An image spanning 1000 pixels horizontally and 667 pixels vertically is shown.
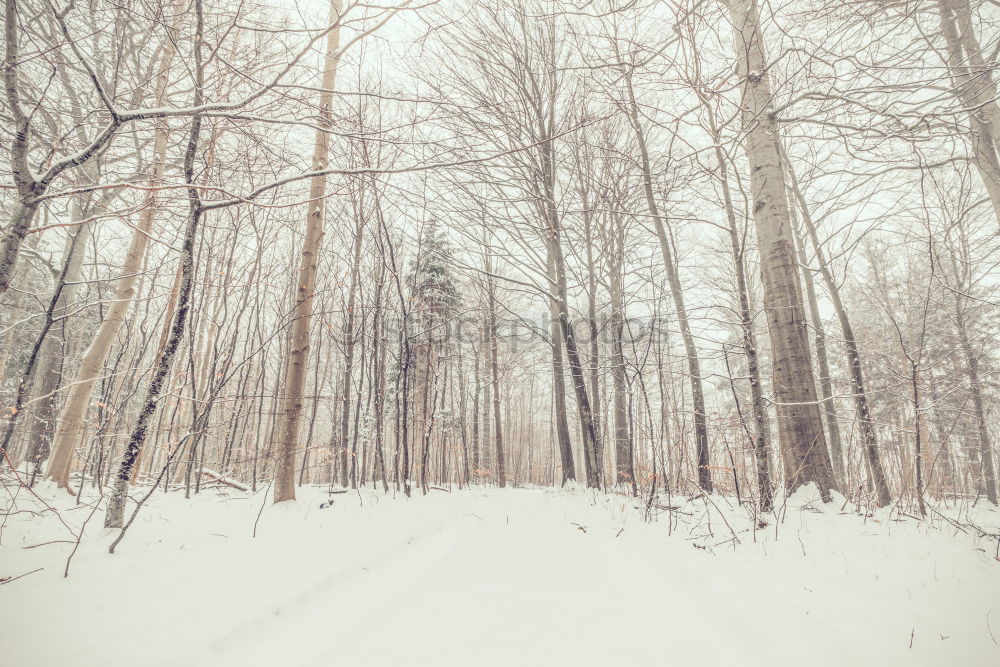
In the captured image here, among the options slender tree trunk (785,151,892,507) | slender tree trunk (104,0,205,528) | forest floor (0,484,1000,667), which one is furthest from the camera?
slender tree trunk (785,151,892,507)

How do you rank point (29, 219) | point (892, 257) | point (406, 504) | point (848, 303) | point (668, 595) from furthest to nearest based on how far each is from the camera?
point (848, 303), point (892, 257), point (406, 504), point (668, 595), point (29, 219)

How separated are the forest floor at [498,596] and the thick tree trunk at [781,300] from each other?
518mm

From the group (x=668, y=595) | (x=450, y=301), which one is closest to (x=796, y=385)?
(x=668, y=595)

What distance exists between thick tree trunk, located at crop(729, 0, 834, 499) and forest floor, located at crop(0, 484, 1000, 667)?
1.70 ft

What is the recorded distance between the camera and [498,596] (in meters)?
1.85

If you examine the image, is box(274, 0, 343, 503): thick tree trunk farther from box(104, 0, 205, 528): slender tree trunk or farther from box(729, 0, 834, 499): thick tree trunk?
box(729, 0, 834, 499): thick tree trunk

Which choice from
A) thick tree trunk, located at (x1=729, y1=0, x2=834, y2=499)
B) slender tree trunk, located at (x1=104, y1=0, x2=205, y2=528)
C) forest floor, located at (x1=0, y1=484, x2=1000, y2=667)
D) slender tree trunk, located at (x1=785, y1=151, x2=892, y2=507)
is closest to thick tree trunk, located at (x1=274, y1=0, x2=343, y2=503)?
forest floor, located at (x1=0, y1=484, x2=1000, y2=667)

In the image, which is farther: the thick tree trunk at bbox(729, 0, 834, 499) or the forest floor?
the thick tree trunk at bbox(729, 0, 834, 499)

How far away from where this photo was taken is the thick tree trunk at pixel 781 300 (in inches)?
138

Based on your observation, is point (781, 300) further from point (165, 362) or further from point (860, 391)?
point (165, 362)

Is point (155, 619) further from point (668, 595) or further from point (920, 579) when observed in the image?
point (920, 579)

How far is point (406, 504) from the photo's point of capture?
15.9 ft

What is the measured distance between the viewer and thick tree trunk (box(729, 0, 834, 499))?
11.5 ft

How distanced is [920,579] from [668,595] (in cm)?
141
